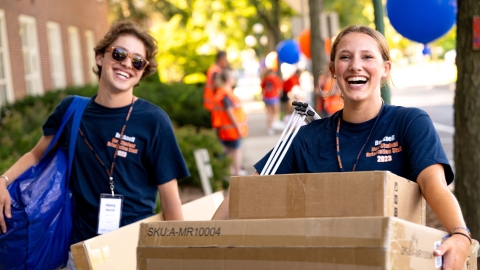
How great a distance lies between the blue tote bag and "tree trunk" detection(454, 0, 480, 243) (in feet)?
10.8

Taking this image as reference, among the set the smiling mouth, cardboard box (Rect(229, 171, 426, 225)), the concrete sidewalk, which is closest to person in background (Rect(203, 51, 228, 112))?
the concrete sidewalk

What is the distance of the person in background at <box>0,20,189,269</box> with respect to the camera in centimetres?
381

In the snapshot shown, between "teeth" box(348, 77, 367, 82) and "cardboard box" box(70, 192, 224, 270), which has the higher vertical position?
"teeth" box(348, 77, 367, 82)

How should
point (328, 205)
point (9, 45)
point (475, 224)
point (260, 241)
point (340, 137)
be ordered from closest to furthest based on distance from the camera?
point (260, 241), point (328, 205), point (340, 137), point (475, 224), point (9, 45)

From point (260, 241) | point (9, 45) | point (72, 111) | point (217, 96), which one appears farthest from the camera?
point (9, 45)

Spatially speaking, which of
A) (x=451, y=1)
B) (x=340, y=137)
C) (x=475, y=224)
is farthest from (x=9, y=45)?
(x=340, y=137)

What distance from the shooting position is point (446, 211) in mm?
2580

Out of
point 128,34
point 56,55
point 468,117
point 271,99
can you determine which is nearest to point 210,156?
point 468,117

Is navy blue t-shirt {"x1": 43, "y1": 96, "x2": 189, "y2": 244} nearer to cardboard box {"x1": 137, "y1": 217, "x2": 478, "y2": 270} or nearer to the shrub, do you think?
cardboard box {"x1": 137, "y1": 217, "x2": 478, "y2": 270}

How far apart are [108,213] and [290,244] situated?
5.72 feet

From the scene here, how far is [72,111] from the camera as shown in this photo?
3.92 metres

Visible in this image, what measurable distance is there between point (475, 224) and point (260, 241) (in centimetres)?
401

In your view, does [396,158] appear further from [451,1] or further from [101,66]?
[451,1]

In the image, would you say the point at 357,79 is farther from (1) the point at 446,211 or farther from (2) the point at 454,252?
(2) the point at 454,252
